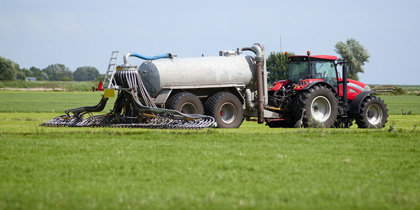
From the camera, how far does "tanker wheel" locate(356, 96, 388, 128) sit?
72.2 feet

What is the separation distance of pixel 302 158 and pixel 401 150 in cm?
294

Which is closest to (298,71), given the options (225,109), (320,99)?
(320,99)

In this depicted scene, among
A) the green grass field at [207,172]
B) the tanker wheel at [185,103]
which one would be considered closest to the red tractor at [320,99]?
the tanker wheel at [185,103]

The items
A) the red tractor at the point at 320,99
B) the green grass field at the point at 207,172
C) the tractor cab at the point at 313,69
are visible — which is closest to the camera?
the green grass field at the point at 207,172

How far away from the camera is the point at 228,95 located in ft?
71.6

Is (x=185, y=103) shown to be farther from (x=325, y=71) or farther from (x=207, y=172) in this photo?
(x=207, y=172)

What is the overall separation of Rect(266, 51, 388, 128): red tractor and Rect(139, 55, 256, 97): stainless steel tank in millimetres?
1373

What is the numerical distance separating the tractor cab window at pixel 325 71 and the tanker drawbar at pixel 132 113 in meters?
4.36

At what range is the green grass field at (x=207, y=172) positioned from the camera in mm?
7523

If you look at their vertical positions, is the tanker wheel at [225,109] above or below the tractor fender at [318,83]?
below

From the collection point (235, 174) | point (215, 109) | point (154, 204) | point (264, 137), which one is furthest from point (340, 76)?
point (154, 204)

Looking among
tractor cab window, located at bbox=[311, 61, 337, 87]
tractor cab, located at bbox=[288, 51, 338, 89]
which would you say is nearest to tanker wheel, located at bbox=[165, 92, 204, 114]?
tractor cab, located at bbox=[288, 51, 338, 89]

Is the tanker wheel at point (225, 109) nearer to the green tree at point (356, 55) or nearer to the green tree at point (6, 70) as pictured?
the green tree at point (356, 55)

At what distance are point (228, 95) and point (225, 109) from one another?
573 mm
